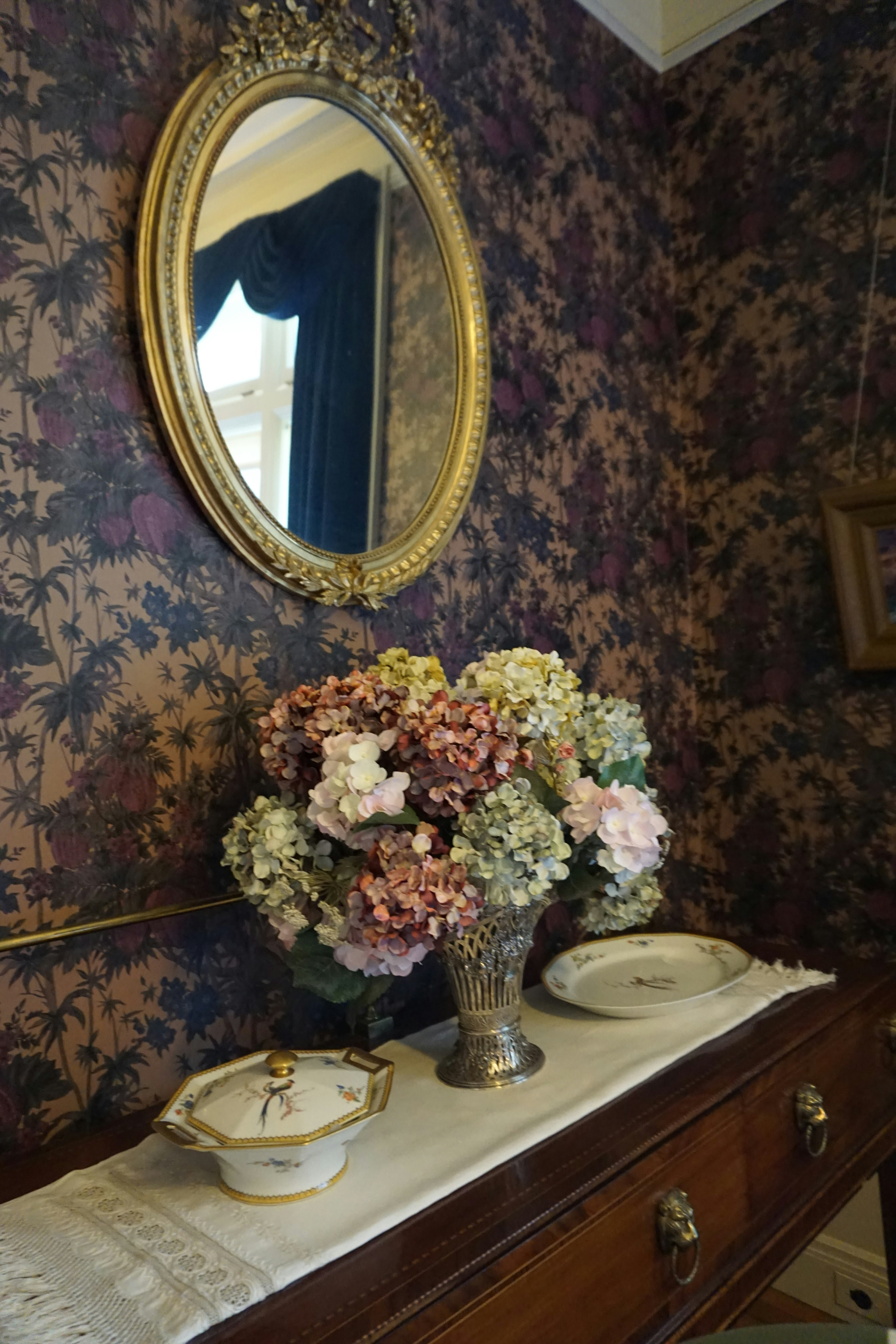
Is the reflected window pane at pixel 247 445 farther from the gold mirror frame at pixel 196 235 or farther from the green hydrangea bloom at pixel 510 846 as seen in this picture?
the green hydrangea bloom at pixel 510 846

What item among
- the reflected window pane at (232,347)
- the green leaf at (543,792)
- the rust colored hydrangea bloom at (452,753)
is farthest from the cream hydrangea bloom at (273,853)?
the reflected window pane at (232,347)

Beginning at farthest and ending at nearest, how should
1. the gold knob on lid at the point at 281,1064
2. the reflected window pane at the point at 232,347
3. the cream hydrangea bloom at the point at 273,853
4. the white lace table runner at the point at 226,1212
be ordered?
the reflected window pane at the point at 232,347, the cream hydrangea bloom at the point at 273,853, the gold knob on lid at the point at 281,1064, the white lace table runner at the point at 226,1212

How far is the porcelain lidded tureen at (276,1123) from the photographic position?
77 cm

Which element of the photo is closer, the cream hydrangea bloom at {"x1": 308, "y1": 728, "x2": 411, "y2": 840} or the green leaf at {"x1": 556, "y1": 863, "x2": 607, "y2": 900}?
the cream hydrangea bloom at {"x1": 308, "y1": 728, "x2": 411, "y2": 840}

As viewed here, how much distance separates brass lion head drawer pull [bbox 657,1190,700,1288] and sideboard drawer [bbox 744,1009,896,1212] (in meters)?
0.17

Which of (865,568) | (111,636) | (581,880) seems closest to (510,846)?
(581,880)

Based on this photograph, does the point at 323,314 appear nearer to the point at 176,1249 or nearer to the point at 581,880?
the point at 581,880

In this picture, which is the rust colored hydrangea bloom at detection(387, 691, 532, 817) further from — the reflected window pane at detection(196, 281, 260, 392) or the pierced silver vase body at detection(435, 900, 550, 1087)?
the reflected window pane at detection(196, 281, 260, 392)

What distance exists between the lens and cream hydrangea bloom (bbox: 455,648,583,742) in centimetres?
102

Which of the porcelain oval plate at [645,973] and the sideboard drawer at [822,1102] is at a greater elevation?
the porcelain oval plate at [645,973]

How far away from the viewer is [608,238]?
193 centimetres

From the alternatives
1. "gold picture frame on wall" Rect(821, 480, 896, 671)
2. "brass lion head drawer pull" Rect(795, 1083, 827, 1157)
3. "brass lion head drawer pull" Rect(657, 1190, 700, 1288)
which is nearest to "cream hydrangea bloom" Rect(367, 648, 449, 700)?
"brass lion head drawer pull" Rect(657, 1190, 700, 1288)

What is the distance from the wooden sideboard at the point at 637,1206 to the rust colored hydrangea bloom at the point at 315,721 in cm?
42

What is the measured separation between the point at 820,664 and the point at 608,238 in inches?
40.2
